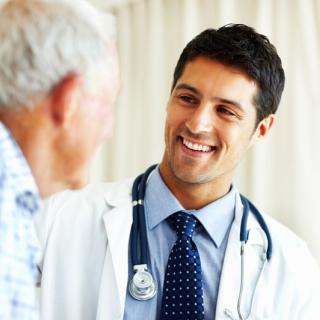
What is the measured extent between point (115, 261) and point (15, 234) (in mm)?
681

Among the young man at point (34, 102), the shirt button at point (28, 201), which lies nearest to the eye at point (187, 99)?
the young man at point (34, 102)

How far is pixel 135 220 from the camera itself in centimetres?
151

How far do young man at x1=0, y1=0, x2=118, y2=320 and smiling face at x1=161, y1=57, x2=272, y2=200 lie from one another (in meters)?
0.70

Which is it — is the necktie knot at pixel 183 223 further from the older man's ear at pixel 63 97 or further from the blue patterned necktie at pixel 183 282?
the older man's ear at pixel 63 97

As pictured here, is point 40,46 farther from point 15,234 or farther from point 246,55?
point 246,55

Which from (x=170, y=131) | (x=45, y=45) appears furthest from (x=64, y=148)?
(x=170, y=131)

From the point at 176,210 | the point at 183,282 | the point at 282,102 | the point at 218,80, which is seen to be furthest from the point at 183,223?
the point at 282,102

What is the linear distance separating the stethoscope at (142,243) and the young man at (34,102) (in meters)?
0.60

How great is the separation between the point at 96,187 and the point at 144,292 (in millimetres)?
416

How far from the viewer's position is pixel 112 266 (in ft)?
4.68

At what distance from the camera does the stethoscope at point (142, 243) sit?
1.39m

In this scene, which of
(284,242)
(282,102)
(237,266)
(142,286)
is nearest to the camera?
(142,286)

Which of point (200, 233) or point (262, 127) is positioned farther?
point (262, 127)

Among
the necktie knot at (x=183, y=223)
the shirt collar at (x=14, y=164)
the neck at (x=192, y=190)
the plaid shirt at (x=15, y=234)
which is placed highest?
the shirt collar at (x=14, y=164)
